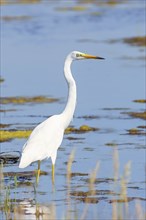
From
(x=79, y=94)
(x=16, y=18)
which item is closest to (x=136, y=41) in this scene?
(x=79, y=94)

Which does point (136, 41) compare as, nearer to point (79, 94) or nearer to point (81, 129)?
point (79, 94)

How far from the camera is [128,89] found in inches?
857

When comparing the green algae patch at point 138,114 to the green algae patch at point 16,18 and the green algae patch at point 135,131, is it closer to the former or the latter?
the green algae patch at point 135,131

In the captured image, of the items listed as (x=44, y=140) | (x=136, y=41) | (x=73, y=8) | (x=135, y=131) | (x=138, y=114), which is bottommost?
(x=135, y=131)

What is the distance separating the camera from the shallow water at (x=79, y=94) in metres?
11.5

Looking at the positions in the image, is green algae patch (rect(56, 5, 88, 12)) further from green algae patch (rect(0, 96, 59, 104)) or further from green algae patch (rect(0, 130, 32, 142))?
green algae patch (rect(0, 130, 32, 142))

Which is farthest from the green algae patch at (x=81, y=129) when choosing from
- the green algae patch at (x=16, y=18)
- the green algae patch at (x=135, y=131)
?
the green algae patch at (x=16, y=18)

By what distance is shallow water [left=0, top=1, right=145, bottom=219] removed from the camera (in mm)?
11531

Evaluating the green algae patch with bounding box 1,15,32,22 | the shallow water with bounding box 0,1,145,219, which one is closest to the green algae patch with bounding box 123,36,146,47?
the shallow water with bounding box 0,1,145,219

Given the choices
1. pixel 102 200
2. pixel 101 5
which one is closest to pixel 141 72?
pixel 102 200

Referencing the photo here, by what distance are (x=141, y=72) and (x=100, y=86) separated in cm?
294

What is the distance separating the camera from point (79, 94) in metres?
21.2

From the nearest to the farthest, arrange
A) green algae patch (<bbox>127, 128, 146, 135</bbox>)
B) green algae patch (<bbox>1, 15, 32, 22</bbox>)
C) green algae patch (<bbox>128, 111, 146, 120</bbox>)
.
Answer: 1. green algae patch (<bbox>127, 128, 146, 135</bbox>)
2. green algae patch (<bbox>128, 111, 146, 120</bbox>)
3. green algae patch (<bbox>1, 15, 32, 22</bbox>)

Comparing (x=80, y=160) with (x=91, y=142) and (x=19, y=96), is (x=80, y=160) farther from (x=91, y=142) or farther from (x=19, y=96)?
(x=19, y=96)
